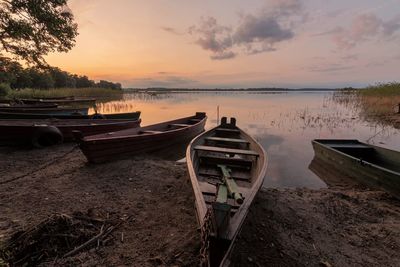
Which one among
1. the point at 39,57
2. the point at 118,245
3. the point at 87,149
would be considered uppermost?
the point at 39,57

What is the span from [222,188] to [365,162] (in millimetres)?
4887

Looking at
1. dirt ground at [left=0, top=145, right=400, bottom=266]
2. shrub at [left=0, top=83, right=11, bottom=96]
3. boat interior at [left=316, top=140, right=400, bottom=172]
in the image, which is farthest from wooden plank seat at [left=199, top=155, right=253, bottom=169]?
shrub at [left=0, top=83, right=11, bottom=96]

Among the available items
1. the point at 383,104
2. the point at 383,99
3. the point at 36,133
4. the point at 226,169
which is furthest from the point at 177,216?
the point at 383,99

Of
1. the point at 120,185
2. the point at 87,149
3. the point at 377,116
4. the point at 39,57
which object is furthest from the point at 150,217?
the point at 377,116

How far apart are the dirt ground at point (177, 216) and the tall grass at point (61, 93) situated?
3045 centimetres

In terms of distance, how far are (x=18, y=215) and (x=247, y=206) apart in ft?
12.5

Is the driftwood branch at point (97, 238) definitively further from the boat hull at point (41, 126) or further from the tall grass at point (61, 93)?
the tall grass at point (61, 93)

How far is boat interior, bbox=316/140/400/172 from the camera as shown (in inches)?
Answer: 285

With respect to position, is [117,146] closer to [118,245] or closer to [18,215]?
[18,215]

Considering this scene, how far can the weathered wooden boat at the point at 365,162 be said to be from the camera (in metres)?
5.55

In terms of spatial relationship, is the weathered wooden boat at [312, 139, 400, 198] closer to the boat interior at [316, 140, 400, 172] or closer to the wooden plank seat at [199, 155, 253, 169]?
the boat interior at [316, 140, 400, 172]

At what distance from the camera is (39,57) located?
18047 millimetres

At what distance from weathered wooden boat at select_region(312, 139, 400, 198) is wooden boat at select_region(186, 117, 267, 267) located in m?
2.85

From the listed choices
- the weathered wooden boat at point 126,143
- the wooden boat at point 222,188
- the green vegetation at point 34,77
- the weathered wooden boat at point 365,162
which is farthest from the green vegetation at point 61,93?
the weathered wooden boat at point 365,162
